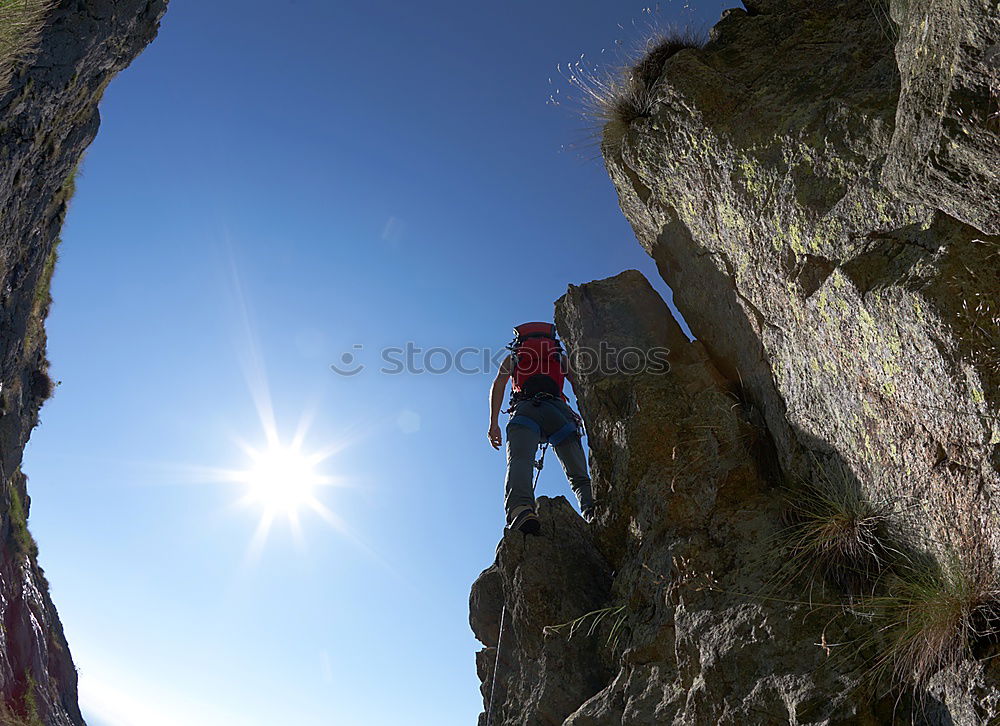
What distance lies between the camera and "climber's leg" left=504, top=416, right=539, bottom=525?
7.88 meters

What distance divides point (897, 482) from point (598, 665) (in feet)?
11.4

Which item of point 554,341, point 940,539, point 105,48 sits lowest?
point 940,539

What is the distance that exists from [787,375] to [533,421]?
12.4ft

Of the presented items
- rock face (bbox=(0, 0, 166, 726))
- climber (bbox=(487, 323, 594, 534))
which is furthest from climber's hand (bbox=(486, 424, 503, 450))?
rock face (bbox=(0, 0, 166, 726))

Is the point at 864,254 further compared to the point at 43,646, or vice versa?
the point at 43,646

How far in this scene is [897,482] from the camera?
4.25 m

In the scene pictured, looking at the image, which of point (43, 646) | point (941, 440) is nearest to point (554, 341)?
point (941, 440)

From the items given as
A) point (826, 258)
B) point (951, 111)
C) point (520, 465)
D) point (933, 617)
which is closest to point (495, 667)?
point (520, 465)

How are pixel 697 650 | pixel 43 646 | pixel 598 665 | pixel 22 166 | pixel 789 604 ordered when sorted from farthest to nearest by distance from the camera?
pixel 43 646 < pixel 22 166 < pixel 598 665 < pixel 697 650 < pixel 789 604

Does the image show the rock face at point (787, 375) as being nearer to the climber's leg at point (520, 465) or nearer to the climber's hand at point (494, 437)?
the climber's leg at point (520, 465)

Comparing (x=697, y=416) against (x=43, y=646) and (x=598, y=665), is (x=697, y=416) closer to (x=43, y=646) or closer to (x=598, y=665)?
(x=598, y=665)

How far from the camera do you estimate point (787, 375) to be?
575cm

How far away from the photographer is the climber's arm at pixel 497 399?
9.30 metres

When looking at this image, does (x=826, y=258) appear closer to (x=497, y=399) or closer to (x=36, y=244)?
(x=497, y=399)
